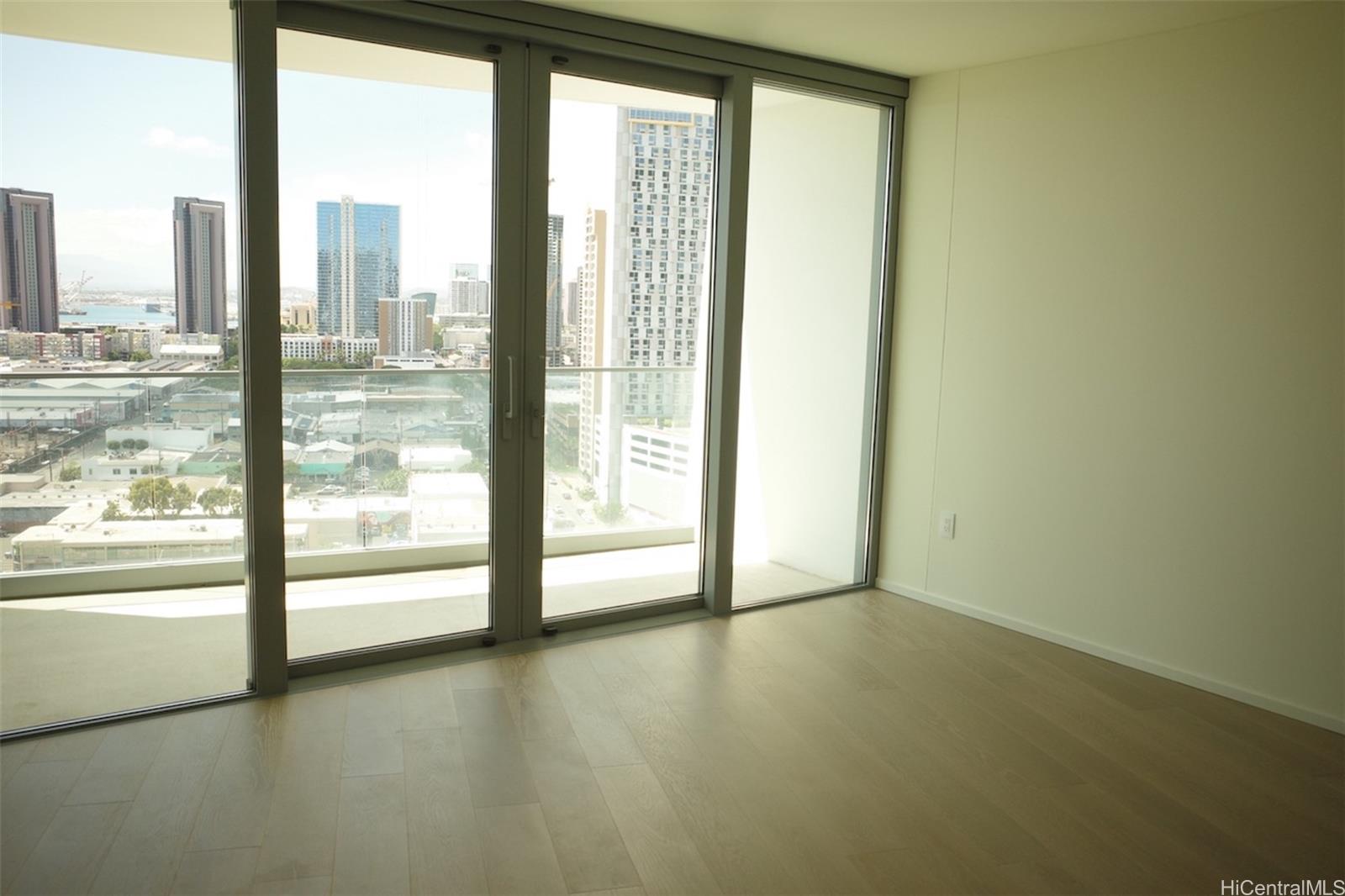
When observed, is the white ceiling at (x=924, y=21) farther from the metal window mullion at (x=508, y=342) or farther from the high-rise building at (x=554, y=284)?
the high-rise building at (x=554, y=284)

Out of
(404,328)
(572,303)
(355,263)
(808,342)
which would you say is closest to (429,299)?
(404,328)

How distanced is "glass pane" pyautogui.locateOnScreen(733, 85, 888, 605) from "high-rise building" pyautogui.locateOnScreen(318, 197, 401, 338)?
1538mm

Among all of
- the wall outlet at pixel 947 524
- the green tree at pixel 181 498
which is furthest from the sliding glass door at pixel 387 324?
the wall outlet at pixel 947 524

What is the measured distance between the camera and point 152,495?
10.4 ft

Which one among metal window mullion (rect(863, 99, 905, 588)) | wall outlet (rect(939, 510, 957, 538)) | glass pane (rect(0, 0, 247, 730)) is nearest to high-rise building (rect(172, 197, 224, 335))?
glass pane (rect(0, 0, 247, 730))

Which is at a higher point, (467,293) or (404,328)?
(467,293)

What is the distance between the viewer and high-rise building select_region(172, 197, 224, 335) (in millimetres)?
3055

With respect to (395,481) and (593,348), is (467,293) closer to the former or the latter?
(593,348)

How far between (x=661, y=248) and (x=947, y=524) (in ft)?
5.89

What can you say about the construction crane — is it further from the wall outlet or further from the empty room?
the wall outlet

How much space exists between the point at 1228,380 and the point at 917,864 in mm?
2127

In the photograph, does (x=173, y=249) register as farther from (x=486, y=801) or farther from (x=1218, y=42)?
(x=1218, y=42)

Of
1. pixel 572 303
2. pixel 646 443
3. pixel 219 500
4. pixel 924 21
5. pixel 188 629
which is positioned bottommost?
pixel 188 629

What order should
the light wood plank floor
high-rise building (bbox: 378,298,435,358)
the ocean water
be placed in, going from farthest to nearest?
1. high-rise building (bbox: 378,298,435,358)
2. the ocean water
3. the light wood plank floor
